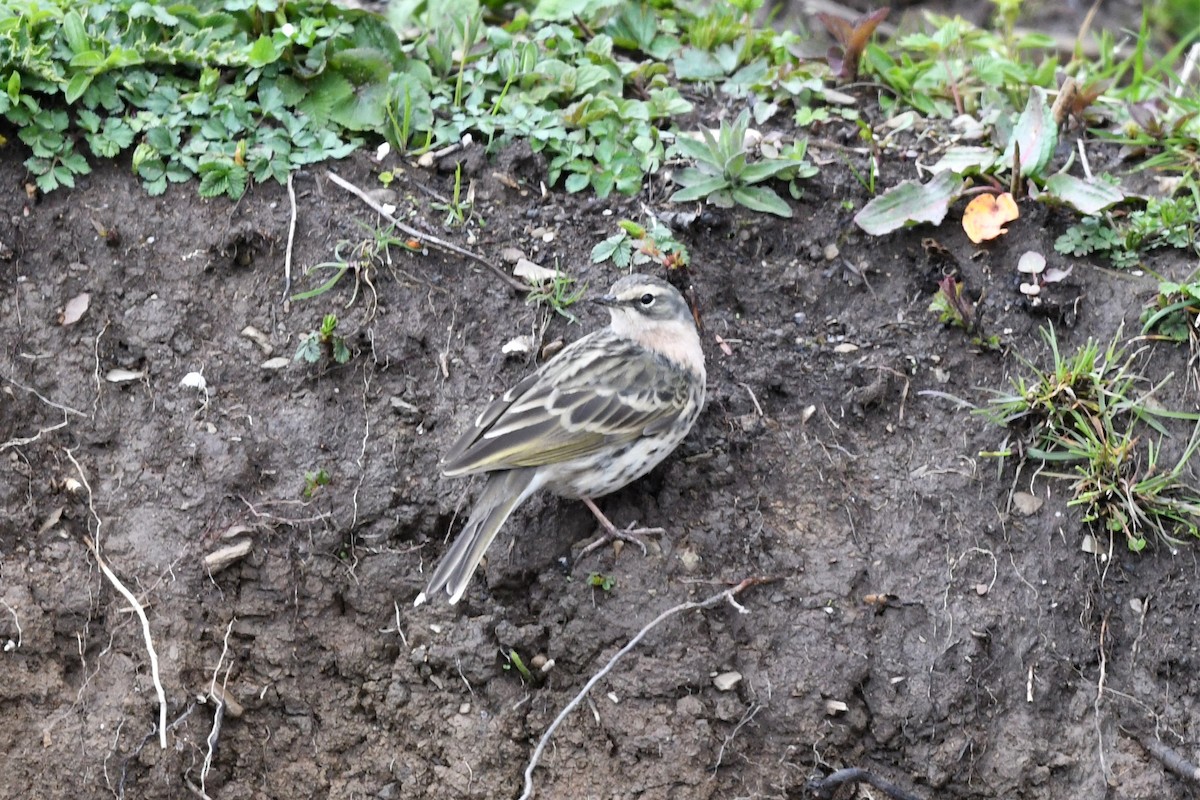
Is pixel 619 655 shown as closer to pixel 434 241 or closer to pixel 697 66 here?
pixel 434 241

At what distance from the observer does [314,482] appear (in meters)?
5.74

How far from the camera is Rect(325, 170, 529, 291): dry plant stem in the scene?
6.19 meters

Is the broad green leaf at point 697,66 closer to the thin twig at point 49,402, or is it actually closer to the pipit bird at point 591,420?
the pipit bird at point 591,420

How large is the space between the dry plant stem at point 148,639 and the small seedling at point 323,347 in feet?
4.00

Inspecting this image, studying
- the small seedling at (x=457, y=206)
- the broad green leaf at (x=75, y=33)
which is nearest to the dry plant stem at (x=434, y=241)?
the small seedling at (x=457, y=206)

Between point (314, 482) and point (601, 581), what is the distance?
1326 millimetres

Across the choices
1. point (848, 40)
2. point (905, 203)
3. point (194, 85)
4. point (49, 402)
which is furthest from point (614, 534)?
point (848, 40)

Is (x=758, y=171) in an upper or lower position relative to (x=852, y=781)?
upper

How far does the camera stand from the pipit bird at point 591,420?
5340 mm

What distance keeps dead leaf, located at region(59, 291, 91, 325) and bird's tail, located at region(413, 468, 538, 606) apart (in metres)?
2.11

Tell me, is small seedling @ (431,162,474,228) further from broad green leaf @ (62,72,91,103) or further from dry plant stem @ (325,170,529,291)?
broad green leaf @ (62,72,91,103)

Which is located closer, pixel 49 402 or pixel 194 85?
pixel 49 402

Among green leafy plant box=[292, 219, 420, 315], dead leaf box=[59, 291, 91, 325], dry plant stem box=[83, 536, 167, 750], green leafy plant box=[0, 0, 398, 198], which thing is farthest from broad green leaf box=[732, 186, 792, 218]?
dry plant stem box=[83, 536, 167, 750]

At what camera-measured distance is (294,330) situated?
20.0 feet
